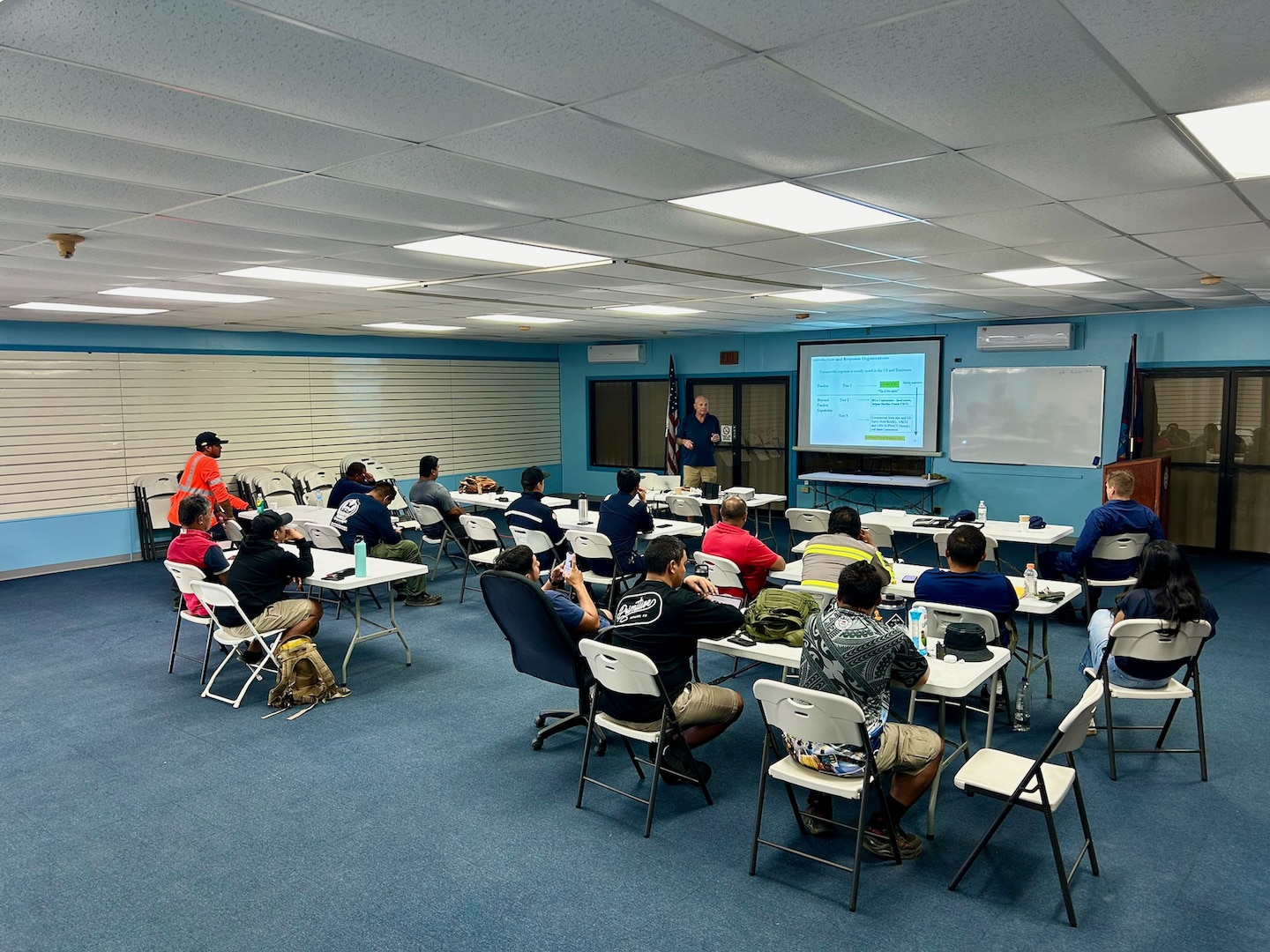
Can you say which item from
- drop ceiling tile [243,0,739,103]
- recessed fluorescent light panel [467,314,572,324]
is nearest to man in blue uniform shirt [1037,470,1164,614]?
drop ceiling tile [243,0,739,103]

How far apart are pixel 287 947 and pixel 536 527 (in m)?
4.54

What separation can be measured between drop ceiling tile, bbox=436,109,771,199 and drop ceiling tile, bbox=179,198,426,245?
1306mm

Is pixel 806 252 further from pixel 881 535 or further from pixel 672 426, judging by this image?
pixel 672 426

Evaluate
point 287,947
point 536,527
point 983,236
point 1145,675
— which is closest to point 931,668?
point 1145,675

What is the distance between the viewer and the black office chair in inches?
165

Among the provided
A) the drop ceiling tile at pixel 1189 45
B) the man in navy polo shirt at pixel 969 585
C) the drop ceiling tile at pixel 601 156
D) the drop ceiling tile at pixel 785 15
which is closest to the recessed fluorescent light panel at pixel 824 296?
the man in navy polo shirt at pixel 969 585

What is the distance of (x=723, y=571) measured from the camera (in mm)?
5676

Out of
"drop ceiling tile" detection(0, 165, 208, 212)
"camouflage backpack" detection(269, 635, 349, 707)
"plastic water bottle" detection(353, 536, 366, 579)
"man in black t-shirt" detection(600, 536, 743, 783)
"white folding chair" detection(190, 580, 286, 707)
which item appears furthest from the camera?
"plastic water bottle" detection(353, 536, 366, 579)

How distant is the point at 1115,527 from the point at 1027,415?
4524 mm

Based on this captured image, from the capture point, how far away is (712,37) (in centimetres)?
197

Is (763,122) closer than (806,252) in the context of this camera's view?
Yes

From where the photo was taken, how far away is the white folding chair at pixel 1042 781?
307cm

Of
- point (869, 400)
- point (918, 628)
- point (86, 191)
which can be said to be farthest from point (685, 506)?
point (86, 191)

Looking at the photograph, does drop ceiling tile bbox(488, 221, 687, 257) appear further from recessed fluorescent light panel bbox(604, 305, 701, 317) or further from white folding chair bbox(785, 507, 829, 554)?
white folding chair bbox(785, 507, 829, 554)
